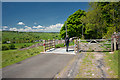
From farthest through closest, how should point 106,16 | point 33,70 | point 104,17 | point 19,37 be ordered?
1. point 19,37
2. point 104,17
3. point 106,16
4. point 33,70

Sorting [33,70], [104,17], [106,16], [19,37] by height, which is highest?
[106,16]

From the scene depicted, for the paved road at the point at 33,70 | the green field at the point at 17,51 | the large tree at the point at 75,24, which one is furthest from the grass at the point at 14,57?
the large tree at the point at 75,24

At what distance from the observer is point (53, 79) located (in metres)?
4.34

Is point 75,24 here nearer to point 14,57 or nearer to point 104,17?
point 104,17

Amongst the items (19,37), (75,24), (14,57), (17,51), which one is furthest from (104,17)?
(19,37)

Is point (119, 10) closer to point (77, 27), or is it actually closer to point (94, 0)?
point (94, 0)

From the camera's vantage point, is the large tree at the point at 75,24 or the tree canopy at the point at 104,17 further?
the large tree at the point at 75,24

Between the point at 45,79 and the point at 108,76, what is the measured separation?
2760 mm

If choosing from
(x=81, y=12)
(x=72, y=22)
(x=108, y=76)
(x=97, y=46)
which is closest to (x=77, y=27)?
(x=72, y=22)

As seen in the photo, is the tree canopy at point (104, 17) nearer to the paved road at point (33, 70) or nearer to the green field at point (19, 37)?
the paved road at point (33, 70)

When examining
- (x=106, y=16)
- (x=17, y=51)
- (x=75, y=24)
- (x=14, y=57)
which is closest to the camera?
(x=14, y=57)

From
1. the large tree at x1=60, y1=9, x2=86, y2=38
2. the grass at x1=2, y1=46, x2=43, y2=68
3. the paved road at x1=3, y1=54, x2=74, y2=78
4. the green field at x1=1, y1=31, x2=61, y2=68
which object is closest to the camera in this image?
the paved road at x1=3, y1=54, x2=74, y2=78

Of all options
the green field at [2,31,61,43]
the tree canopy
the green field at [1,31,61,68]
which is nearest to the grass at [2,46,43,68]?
the green field at [1,31,61,68]

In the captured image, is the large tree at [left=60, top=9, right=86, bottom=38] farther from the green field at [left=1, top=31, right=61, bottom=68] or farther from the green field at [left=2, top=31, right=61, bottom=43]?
the green field at [left=2, top=31, right=61, bottom=43]
